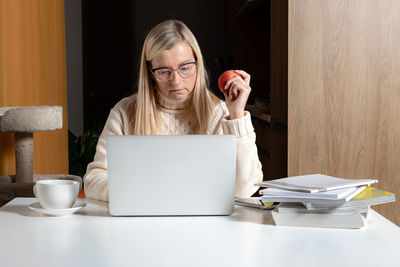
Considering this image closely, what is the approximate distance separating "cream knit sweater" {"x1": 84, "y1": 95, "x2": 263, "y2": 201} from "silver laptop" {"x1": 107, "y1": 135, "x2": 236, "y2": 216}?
10.5 inches

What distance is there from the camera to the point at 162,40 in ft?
6.23

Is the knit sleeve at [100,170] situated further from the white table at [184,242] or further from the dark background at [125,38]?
the dark background at [125,38]

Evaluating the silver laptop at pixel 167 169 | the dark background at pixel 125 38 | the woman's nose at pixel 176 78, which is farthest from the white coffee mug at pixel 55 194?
the dark background at pixel 125 38

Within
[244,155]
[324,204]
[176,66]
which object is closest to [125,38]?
[176,66]

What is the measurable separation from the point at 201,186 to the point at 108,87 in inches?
176

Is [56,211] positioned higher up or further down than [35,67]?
further down

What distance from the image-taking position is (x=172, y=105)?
6.73 feet

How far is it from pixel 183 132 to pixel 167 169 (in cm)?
88

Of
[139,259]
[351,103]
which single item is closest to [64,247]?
[139,259]

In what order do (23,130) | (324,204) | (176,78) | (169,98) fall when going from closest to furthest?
1. (324,204)
2. (176,78)
3. (169,98)
4. (23,130)

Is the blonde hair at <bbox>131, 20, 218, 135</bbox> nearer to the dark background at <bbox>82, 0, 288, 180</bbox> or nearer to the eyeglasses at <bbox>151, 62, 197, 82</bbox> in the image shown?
the eyeglasses at <bbox>151, 62, 197, 82</bbox>

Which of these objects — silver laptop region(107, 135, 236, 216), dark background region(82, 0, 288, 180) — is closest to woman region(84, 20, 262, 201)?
silver laptop region(107, 135, 236, 216)

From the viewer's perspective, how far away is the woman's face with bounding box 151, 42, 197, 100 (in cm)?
188

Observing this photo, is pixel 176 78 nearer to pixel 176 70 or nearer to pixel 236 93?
pixel 176 70
